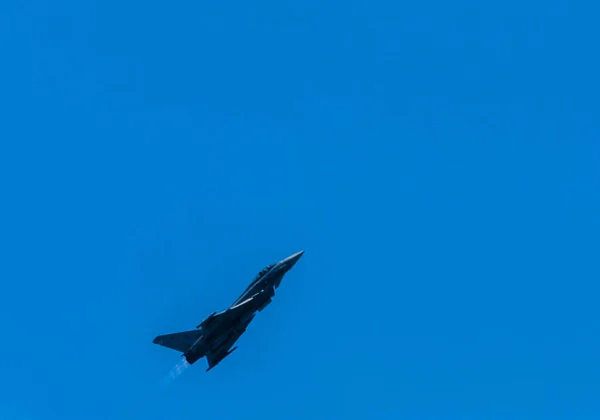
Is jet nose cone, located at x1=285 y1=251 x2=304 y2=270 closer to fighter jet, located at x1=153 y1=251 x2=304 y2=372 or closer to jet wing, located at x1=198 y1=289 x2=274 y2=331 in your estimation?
fighter jet, located at x1=153 y1=251 x2=304 y2=372

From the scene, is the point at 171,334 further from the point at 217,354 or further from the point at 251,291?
the point at 251,291

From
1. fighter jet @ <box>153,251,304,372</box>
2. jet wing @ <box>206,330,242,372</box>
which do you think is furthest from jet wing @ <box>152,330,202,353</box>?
jet wing @ <box>206,330,242,372</box>

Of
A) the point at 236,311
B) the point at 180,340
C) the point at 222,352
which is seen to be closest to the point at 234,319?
the point at 236,311

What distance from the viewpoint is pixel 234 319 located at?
66.9 metres

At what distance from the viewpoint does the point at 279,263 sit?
225 ft

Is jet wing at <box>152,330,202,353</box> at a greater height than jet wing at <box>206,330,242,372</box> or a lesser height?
greater

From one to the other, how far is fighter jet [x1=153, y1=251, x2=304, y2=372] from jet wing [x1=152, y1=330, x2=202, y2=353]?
0.50 metres

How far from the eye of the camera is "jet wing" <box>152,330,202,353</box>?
2746 inches

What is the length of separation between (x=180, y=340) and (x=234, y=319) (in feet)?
25.3

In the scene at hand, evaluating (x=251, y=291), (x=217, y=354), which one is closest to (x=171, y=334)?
(x=217, y=354)

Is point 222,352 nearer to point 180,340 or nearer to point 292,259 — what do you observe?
point 180,340

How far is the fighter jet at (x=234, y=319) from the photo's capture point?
66.4m

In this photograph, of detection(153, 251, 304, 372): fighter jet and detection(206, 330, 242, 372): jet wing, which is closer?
detection(153, 251, 304, 372): fighter jet

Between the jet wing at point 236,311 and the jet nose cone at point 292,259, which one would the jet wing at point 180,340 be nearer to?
the jet wing at point 236,311
